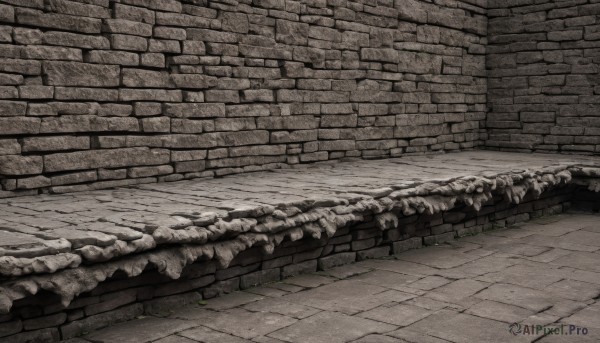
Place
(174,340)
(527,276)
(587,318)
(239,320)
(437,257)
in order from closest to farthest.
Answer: (174,340)
(239,320)
(587,318)
(527,276)
(437,257)

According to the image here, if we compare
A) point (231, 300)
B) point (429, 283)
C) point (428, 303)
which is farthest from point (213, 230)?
point (429, 283)

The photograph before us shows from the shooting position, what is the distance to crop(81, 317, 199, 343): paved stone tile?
379 centimetres

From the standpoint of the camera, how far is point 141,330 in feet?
12.9

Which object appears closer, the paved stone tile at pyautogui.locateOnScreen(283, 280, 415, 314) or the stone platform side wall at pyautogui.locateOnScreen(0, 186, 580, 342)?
the stone platform side wall at pyautogui.locateOnScreen(0, 186, 580, 342)

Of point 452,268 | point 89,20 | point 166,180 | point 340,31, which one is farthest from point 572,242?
point 89,20

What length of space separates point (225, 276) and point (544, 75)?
22.2ft

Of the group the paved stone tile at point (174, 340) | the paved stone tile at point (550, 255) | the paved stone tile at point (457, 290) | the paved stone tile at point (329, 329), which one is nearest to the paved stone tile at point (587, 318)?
the paved stone tile at point (457, 290)

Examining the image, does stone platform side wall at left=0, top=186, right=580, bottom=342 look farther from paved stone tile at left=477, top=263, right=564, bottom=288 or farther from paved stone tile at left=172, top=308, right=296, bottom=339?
paved stone tile at left=477, top=263, right=564, bottom=288

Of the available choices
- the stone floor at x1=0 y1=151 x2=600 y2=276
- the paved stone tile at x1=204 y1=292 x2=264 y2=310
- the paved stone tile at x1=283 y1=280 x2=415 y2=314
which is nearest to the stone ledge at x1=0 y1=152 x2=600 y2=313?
the stone floor at x1=0 y1=151 x2=600 y2=276

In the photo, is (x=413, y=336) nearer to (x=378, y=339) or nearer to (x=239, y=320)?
(x=378, y=339)

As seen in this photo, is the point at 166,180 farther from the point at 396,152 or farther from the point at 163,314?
the point at 396,152

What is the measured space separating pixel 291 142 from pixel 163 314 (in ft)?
11.3

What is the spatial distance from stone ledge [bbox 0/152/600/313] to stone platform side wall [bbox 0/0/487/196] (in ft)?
1.05

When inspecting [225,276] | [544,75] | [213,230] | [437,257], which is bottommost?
[437,257]
